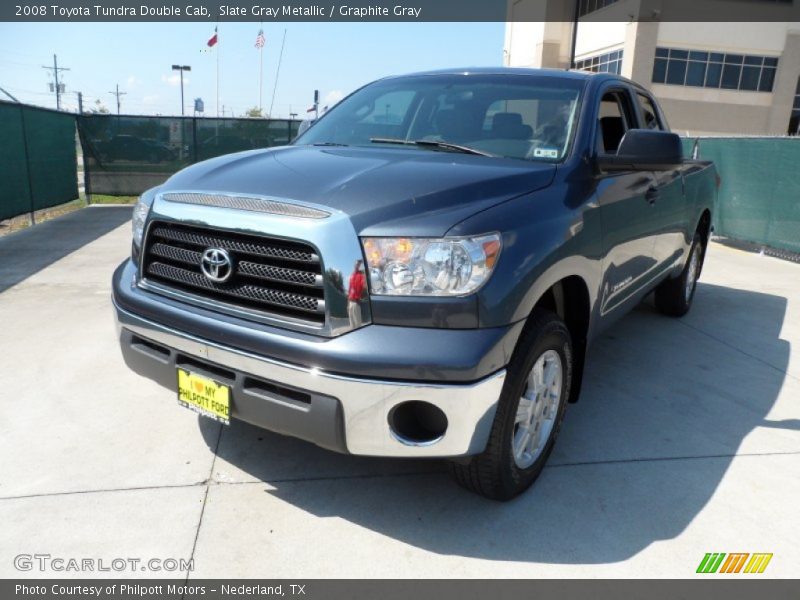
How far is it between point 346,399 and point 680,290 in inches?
171

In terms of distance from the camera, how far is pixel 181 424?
3510mm

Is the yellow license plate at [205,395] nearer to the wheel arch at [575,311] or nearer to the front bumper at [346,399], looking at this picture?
the front bumper at [346,399]

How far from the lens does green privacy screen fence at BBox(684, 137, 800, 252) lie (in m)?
9.04

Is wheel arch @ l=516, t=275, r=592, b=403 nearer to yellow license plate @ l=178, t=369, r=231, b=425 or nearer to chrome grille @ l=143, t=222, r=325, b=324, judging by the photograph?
chrome grille @ l=143, t=222, r=325, b=324

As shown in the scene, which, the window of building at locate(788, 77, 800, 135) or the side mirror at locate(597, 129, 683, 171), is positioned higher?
the window of building at locate(788, 77, 800, 135)

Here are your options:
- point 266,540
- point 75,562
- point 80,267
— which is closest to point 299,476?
point 266,540

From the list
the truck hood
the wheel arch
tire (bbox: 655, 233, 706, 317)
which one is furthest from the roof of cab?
tire (bbox: 655, 233, 706, 317)

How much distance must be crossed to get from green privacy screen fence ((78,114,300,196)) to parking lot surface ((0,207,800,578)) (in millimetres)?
10614

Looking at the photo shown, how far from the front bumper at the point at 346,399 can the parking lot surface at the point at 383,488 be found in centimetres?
48

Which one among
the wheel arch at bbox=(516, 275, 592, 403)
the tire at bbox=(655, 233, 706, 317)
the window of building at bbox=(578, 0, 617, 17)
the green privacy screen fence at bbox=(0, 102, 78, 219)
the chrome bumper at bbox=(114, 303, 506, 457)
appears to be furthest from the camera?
the window of building at bbox=(578, 0, 617, 17)

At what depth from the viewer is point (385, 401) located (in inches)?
91.0

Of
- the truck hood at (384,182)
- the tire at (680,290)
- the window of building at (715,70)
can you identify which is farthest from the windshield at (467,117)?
the window of building at (715,70)

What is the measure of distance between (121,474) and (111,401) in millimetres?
862

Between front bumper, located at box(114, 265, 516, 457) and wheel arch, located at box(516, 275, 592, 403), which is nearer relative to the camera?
front bumper, located at box(114, 265, 516, 457)
